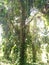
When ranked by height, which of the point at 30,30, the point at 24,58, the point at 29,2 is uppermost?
the point at 29,2

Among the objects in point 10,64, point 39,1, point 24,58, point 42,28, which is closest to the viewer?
point 39,1

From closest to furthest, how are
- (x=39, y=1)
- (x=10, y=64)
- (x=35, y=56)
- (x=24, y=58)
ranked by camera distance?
1. (x=39, y=1)
2. (x=24, y=58)
3. (x=10, y=64)
4. (x=35, y=56)

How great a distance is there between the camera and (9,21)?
16.7 meters

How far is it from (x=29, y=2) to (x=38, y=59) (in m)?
7.56

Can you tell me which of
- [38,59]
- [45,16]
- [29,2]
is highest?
[29,2]

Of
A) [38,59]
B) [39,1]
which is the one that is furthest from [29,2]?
[38,59]

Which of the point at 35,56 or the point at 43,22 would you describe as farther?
the point at 35,56

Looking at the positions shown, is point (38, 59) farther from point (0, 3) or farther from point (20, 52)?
point (0, 3)

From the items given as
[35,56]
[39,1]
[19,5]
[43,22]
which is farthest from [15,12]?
[35,56]

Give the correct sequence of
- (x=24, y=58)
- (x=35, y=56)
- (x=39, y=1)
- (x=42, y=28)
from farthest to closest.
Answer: (x=35, y=56) → (x=42, y=28) → (x=24, y=58) → (x=39, y=1)

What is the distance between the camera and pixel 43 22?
1930 centimetres

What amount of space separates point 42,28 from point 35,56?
3.10 metres

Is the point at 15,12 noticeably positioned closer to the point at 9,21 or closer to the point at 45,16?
the point at 9,21

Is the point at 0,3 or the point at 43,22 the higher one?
the point at 0,3
